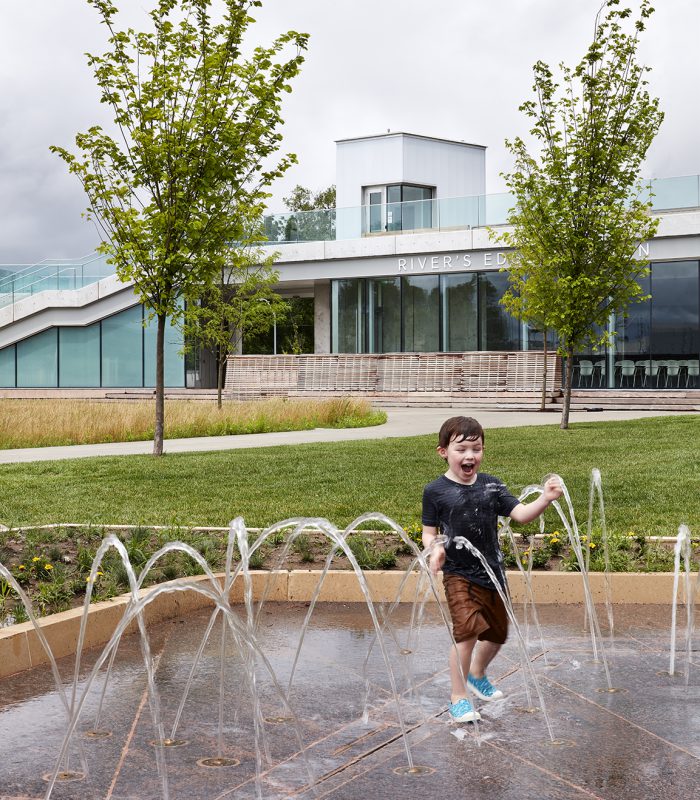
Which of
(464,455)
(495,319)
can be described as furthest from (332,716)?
(495,319)

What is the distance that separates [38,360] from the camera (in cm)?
4612

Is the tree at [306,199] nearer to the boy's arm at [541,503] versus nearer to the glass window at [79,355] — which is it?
the glass window at [79,355]

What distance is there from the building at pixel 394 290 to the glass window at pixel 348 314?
5 centimetres

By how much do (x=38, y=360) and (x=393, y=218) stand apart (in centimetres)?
1625

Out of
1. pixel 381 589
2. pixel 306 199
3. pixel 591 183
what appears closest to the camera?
pixel 381 589

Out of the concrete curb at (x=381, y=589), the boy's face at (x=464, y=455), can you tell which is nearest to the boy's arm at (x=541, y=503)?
the boy's face at (x=464, y=455)

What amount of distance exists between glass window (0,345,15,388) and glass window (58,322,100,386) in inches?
80.9

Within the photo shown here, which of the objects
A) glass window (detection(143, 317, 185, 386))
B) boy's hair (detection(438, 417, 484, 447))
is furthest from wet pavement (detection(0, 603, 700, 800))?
glass window (detection(143, 317, 185, 386))

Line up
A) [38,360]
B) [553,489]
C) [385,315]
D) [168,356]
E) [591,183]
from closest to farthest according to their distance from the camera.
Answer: [553,489]
[591,183]
[385,315]
[168,356]
[38,360]

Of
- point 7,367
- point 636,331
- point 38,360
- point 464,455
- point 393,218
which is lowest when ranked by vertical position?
point 464,455

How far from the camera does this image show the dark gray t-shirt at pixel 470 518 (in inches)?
191

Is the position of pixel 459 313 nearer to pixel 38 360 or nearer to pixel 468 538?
pixel 38 360

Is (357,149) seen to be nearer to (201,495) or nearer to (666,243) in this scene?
(666,243)

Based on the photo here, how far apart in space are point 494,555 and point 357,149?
40501 millimetres
